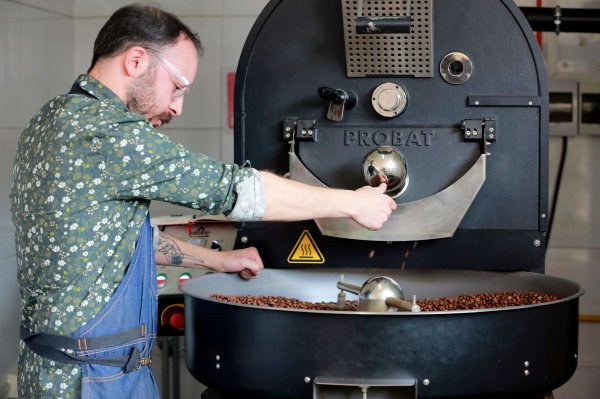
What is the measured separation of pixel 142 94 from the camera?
70.7 inches

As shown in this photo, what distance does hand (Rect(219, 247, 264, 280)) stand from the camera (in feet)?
6.91

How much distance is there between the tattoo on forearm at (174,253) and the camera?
2135 millimetres

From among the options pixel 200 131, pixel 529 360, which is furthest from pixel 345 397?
pixel 200 131

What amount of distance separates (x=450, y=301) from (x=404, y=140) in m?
0.41

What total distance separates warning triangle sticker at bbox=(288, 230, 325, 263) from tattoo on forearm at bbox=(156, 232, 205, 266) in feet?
0.77

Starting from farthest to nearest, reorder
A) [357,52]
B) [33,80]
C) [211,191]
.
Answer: [33,80] < [357,52] < [211,191]

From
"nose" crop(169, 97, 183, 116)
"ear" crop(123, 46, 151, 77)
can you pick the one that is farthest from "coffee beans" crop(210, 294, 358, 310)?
"ear" crop(123, 46, 151, 77)

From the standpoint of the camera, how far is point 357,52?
2062 millimetres

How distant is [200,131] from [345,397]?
1.81 meters

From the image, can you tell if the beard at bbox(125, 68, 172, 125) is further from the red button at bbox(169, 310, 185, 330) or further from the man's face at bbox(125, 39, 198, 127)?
the red button at bbox(169, 310, 185, 330)

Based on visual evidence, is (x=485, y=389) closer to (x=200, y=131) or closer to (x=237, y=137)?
(x=237, y=137)

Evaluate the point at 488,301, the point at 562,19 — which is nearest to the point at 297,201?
the point at 488,301

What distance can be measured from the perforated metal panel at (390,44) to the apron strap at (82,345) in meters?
0.84

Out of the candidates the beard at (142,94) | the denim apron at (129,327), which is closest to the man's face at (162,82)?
the beard at (142,94)
